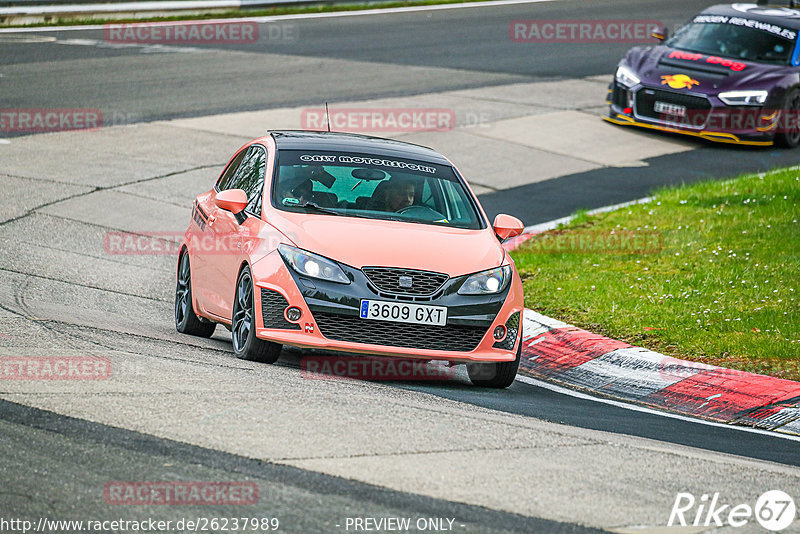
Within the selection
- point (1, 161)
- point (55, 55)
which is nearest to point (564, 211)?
point (1, 161)

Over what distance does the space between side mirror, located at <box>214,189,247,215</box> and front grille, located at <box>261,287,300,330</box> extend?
92 cm

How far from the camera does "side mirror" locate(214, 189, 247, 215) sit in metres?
8.95

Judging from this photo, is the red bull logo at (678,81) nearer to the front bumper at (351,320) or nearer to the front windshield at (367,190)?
the front windshield at (367,190)

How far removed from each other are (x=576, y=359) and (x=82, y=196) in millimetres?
7432

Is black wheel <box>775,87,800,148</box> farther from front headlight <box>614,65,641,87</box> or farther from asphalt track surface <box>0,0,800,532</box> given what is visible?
front headlight <box>614,65,641,87</box>

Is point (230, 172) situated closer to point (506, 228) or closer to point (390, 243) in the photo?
point (390, 243)

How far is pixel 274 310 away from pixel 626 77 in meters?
12.4

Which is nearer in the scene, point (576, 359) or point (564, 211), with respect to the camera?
point (576, 359)

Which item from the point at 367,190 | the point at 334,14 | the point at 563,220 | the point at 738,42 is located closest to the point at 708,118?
the point at 738,42

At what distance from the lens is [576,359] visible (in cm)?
963

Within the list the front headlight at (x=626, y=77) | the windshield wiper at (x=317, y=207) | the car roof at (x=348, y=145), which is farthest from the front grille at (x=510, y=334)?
the front headlight at (x=626, y=77)

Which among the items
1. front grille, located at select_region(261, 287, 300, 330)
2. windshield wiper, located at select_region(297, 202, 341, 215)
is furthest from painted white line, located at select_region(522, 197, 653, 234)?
front grille, located at select_region(261, 287, 300, 330)

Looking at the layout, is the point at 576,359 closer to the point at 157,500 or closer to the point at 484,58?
the point at 157,500

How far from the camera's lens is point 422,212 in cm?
919
